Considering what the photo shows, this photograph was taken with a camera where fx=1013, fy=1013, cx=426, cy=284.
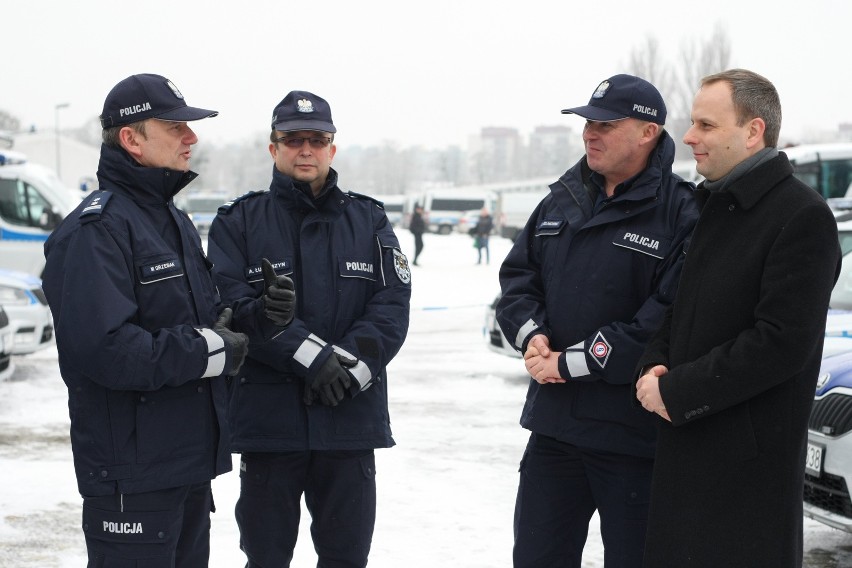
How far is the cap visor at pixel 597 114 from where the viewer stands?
3532 millimetres

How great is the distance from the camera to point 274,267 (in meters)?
3.87

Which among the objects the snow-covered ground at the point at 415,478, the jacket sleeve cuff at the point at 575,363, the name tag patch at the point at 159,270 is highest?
the name tag patch at the point at 159,270

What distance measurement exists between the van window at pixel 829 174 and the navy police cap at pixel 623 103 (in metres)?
18.9

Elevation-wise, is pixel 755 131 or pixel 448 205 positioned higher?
pixel 755 131

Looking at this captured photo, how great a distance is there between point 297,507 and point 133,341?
122 centimetres

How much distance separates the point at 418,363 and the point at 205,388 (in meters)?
7.80

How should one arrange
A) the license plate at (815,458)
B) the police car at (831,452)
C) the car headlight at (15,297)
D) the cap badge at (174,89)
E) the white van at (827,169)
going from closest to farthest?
the cap badge at (174,89) → the police car at (831,452) → the license plate at (815,458) → the car headlight at (15,297) → the white van at (827,169)

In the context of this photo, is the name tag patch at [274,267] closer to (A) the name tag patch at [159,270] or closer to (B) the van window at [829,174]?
(A) the name tag patch at [159,270]

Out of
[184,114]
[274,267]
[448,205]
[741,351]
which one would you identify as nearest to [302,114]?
[274,267]

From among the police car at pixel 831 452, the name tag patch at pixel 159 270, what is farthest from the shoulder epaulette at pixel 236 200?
the police car at pixel 831 452

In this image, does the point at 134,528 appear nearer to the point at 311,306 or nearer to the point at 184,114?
the point at 311,306

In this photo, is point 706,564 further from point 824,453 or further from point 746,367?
point 824,453

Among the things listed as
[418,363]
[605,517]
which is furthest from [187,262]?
[418,363]

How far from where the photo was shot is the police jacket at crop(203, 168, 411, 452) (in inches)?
148
